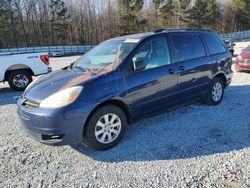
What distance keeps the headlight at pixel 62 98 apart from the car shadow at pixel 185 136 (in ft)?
2.92

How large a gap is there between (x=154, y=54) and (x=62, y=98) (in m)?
1.83

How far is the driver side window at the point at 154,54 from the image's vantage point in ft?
14.9

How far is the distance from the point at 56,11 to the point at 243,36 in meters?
30.8

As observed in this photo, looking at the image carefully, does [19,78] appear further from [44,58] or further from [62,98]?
[62,98]

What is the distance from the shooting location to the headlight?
375cm

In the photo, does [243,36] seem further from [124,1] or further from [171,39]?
[171,39]

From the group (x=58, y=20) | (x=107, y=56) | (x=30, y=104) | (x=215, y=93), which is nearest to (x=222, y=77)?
(x=215, y=93)

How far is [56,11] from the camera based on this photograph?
135ft

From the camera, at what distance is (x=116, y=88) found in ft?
13.5

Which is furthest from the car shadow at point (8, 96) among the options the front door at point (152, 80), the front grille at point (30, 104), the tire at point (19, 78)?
the front door at point (152, 80)

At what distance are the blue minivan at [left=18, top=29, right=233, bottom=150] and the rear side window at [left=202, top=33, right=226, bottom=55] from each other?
0.18 m

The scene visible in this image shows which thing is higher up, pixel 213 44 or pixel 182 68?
pixel 213 44

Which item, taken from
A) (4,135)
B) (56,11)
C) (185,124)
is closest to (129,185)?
(185,124)

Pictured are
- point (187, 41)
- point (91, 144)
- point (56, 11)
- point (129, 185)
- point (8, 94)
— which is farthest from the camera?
point (56, 11)
